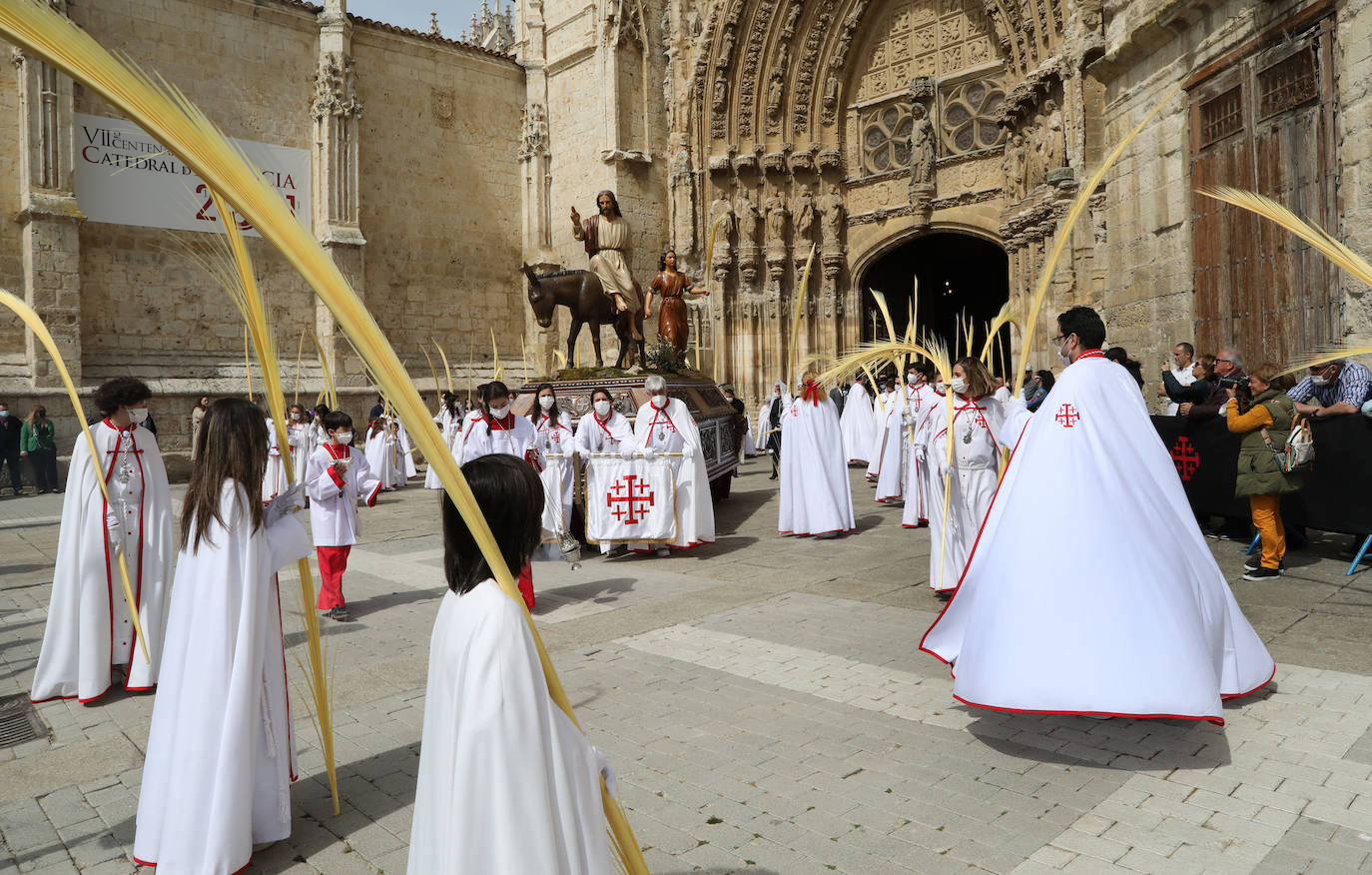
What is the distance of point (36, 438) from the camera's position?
15.7m

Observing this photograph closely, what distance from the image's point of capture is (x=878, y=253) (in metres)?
21.5

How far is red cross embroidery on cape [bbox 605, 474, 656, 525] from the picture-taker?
9133mm

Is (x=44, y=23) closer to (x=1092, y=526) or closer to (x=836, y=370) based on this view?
(x=1092, y=526)

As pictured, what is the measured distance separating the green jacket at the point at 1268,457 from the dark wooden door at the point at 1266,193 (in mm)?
791

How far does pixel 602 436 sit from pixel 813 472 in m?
2.42

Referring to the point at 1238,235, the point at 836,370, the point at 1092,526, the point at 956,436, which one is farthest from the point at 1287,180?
the point at 1092,526

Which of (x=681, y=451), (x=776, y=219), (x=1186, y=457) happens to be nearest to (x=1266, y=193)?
(x=1186, y=457)

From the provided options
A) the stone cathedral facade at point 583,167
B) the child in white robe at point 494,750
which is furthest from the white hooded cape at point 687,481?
the child in white robe at point 494,750

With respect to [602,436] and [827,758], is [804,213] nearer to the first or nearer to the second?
[602,436]

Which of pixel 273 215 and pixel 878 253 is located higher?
pixel 878 253

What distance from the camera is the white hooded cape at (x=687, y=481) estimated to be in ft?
30.5

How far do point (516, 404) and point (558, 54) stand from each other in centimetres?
1757

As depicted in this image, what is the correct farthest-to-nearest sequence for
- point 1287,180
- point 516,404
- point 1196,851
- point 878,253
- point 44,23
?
point 878,253 < point 516,404 < point 1287,180 < point 1196,851 < point 44,23

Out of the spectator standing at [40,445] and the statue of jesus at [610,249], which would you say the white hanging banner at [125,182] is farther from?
the statue of jesus at [610,249]
